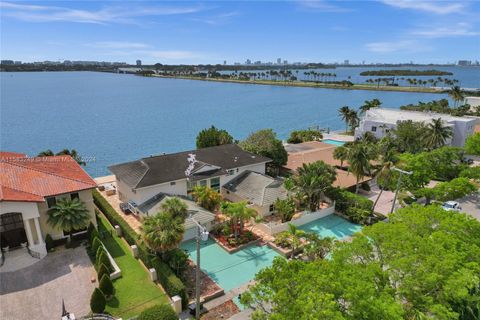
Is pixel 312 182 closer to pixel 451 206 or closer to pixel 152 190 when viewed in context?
pixel 152 190

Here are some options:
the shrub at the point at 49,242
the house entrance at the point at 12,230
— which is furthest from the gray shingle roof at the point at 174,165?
the house entrance at the point at 12,230

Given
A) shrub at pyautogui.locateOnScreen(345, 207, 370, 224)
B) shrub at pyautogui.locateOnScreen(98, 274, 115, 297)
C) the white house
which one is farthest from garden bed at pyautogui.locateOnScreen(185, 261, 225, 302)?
shrub at pyautogui.locateOnScreen(345, 207, 370, 224)

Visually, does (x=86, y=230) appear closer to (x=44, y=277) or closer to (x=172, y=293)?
(x=44, y=277)

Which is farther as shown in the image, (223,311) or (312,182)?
(312,182)

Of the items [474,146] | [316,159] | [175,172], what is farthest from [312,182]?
[474,146]

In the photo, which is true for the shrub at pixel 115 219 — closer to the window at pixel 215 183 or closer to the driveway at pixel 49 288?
the driveway at pixel 49 288

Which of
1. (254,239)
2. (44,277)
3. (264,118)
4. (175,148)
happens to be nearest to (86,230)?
(44,277)
